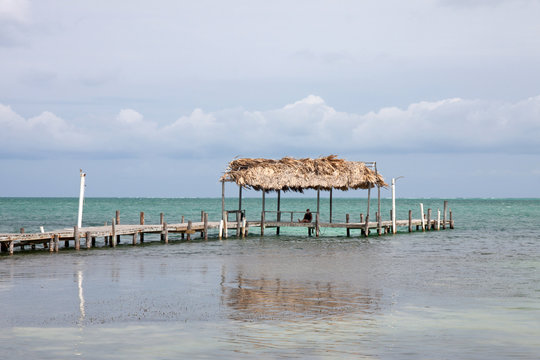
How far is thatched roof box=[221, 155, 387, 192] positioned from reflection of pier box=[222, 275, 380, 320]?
18.8 m

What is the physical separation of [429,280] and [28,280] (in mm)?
11028

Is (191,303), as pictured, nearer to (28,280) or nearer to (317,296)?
(317,296)

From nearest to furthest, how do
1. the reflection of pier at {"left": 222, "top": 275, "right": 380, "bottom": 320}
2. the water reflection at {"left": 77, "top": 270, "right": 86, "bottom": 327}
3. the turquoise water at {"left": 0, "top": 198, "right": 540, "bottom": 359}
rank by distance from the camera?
1. the turquoise water at {"left": 0, "top": 198, "right": 540, "bottom": 359}
2. the water reflection at {"left": 77, "top": 270, "right": 86, "bottom": 327}
3. the reflection of pier at {"left": 222, "top": 275, "right": 380, "bottom": 320}

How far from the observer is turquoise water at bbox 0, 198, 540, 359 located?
10.6 m

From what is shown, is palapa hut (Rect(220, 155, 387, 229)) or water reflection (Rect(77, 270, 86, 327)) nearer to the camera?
water reflection (Rect(77, 270, 86, 327))

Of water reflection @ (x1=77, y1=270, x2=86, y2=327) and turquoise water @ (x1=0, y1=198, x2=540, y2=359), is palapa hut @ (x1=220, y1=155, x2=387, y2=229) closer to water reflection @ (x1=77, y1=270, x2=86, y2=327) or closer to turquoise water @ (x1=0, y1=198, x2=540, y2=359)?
turquoise water @ (x1=0, y1=198, x2=540, y2=359)

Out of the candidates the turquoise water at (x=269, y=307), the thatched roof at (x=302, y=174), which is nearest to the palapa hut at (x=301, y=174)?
the thatched roof at (x=302, y=174)

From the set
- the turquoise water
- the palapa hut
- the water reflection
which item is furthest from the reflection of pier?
the palapa hut

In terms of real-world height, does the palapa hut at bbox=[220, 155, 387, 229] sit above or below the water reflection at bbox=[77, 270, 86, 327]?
above

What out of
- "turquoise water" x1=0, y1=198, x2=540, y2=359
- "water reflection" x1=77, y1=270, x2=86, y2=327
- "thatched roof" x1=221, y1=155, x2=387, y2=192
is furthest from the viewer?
"thatched roof" x1=221, y1=155, x2=387, y2=192

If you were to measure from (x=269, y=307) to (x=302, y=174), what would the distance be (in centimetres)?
2357

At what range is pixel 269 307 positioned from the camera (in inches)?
552

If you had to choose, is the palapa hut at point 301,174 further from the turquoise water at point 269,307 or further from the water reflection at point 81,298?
the water reflection at point 81,298

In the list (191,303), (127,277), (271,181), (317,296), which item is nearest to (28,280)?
(127,277)
